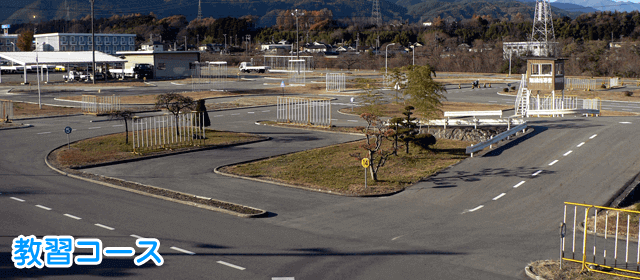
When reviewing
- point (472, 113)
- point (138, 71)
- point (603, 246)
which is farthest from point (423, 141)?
point (138, 71)

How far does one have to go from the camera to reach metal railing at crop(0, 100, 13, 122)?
113 ft

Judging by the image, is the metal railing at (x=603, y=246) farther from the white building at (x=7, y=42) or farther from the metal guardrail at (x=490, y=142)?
the white building at (x=7, y=42)

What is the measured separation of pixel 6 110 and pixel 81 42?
285 feet

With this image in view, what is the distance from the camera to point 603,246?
12344mm

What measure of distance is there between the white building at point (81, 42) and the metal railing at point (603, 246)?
11074 centimetres

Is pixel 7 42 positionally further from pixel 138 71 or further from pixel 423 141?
pixel 423 141

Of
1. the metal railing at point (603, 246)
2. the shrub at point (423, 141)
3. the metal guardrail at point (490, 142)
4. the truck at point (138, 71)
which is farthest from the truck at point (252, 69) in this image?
the metal railing at point (603, 246)

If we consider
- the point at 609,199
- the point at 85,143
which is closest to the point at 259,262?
the point at 609,199

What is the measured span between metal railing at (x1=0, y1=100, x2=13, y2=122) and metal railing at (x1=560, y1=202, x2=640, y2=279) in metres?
32.0

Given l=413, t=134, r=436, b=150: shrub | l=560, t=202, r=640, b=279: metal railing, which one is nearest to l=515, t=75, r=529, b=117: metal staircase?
l=413, t=134, r=436, b=150: shrub

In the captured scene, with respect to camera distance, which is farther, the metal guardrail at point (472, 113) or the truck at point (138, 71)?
the truck at point (138, 71)

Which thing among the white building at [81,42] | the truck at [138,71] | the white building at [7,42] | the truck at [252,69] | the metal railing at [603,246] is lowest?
the metal railing at [603,246]

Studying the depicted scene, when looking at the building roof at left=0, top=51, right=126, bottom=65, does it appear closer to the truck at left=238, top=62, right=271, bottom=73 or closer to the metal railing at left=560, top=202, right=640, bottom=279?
the truck at left=238, top=62, right=271, bottom=73

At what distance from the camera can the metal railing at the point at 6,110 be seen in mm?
34469
